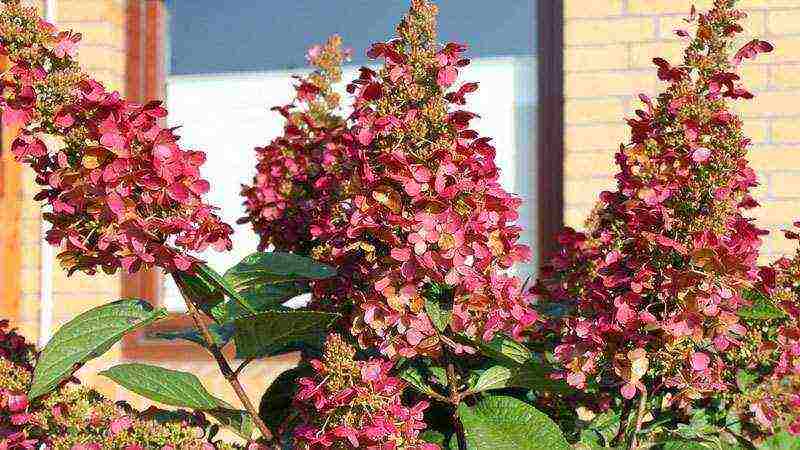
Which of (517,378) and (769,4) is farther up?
(769,4)

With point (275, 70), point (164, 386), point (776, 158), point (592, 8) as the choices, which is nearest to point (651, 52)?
point (592, 8)

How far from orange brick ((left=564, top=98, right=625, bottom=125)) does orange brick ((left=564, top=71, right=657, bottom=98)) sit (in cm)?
2

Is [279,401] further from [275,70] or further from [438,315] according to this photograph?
[275,70]

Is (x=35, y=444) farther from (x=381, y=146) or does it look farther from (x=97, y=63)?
(x=97, y=63)

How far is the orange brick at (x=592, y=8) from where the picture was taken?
256 centimetres

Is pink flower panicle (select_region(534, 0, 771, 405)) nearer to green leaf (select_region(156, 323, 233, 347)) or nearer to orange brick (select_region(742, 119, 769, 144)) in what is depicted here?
green leaf (select_region(156, 323, 233, 347))

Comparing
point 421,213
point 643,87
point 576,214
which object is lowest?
point 576,214

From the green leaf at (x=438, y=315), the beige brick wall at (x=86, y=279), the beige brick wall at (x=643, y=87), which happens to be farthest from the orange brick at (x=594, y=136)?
the green leaf at (x=438, y=315)

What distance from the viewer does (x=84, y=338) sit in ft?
2.90

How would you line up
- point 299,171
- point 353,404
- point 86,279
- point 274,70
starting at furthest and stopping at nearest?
1. point 274,70
2. point 86,279
3. point 299,171
4. point 353,404

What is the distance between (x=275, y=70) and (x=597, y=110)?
1.13 meters

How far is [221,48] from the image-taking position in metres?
3.20

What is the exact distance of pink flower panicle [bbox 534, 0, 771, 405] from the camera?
35.3 inches

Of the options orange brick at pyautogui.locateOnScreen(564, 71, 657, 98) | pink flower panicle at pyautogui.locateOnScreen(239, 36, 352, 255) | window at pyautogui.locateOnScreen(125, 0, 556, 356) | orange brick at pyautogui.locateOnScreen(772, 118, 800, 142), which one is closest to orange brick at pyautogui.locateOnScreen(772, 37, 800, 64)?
orange brick at pyautogui.locateOnScreen(772, 118, 800, 142)
